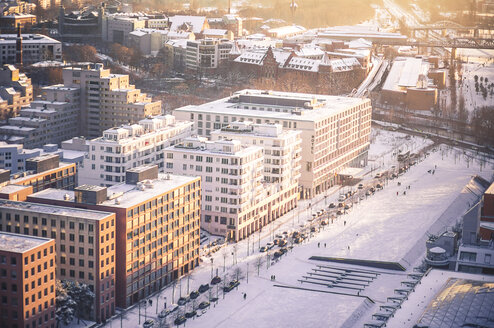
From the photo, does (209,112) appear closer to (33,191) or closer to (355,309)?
(33,191)

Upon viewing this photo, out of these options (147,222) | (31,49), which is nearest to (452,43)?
(31,49)

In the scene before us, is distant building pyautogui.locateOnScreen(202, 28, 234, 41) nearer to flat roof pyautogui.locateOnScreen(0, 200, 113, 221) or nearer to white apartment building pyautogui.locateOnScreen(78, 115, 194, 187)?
white apartment building pyautogui.locateOnScreen(78, 115, 194, 187)

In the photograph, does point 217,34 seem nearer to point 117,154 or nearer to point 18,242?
point 117,154

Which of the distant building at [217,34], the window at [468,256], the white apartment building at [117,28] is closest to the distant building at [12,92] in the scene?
the white apartment building at [117,28]

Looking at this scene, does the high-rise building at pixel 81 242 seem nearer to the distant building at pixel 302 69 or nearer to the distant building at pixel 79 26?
the distant building at pixel 302 69

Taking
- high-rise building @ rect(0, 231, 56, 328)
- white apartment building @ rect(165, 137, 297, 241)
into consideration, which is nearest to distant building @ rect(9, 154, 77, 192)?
white apartment building @ rect(165, 137, 297, 241)

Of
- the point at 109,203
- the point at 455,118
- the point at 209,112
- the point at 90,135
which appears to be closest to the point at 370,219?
the point at 209,112
